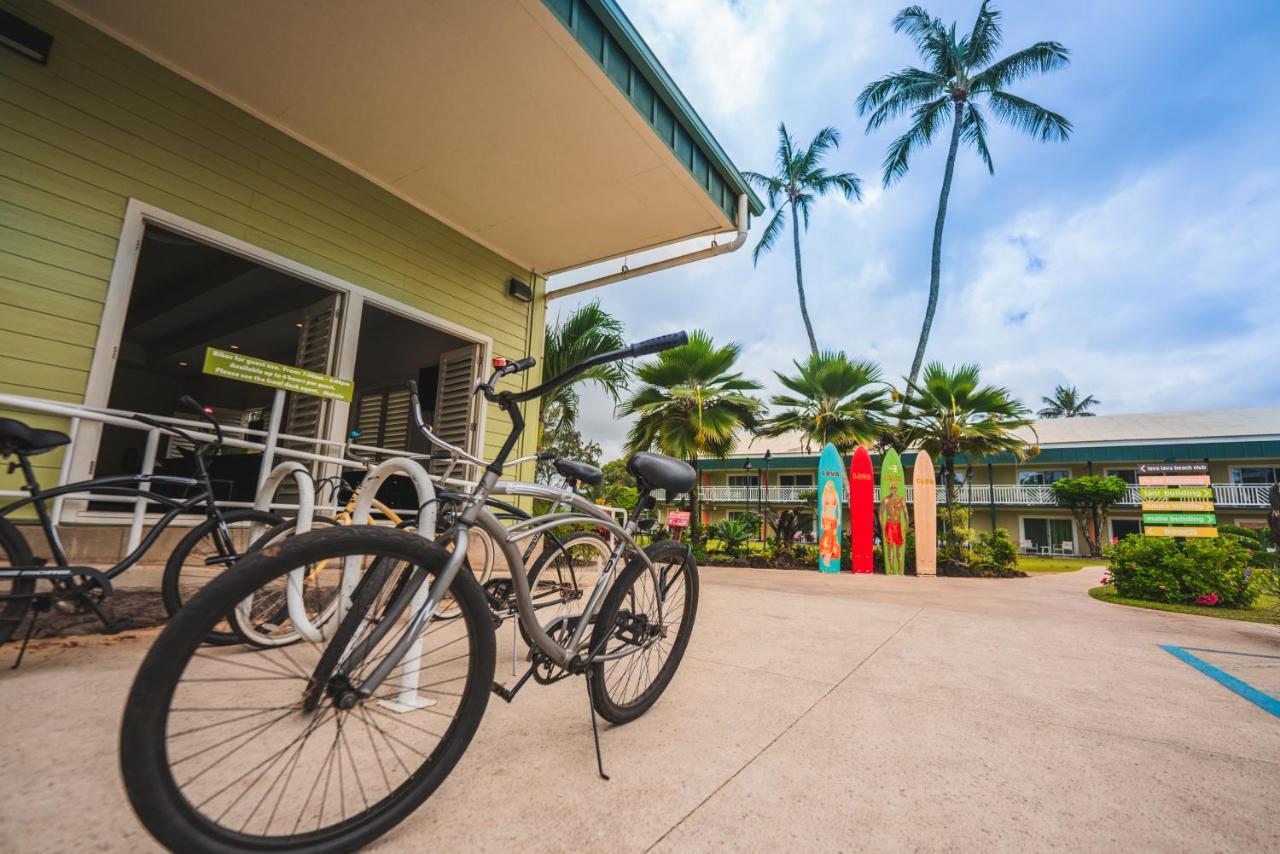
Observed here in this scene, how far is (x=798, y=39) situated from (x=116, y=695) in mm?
11760

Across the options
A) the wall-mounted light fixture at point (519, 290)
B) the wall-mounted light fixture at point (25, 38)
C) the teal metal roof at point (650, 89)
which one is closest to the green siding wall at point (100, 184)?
the wall-mounted light fixture at point (25, 38)

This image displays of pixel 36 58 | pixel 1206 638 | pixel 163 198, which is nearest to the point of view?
pixel 36 58

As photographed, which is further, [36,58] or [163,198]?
[163,198]

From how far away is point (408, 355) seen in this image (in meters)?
7.50

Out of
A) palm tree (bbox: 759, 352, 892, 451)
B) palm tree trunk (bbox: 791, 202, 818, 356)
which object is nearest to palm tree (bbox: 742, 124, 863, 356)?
palm tree trunk (bbox: 791, 202, 818, 356)

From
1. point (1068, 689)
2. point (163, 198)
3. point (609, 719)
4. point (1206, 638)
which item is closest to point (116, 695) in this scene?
point (609, 719)

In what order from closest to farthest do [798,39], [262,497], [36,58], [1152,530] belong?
[262,497] → [36,58] → [1152,530] → [798,39]

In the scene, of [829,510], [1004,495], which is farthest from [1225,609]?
[1004,495]

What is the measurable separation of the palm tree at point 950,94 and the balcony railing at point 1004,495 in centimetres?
1034

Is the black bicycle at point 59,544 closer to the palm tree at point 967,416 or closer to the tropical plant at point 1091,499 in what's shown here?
the palm tree at point 967,416

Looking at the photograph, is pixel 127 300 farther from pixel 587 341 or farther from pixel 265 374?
pixel 587 341

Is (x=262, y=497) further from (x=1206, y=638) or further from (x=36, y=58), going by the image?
(x=1206, y=638)

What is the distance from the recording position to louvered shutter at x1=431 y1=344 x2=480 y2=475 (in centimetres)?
506

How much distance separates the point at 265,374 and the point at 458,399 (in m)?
2.46
